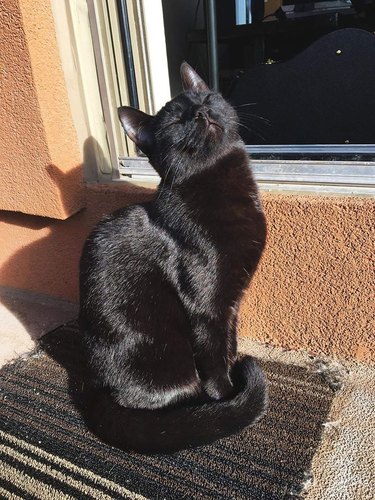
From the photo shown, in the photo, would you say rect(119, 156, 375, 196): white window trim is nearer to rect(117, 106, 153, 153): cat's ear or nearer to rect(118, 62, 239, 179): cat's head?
rect(118, 62, 239, 179): cat's head

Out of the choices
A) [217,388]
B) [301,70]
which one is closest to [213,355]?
[217,388]

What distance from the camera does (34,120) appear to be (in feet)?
5.07

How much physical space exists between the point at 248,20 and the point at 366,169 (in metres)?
2.56

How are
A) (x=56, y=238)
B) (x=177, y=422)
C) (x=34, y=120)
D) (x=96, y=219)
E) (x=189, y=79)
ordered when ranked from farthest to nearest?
(x=56, y=238), (x=96, y=219), (x=34, y=120), (x=189, y=79), (x=177, y=422)

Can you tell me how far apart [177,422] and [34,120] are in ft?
3.99

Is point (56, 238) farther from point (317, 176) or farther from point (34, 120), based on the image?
point (317, 176)

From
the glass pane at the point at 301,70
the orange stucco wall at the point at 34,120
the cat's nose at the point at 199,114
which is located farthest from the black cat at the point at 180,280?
the glass pane at the point at 301,70

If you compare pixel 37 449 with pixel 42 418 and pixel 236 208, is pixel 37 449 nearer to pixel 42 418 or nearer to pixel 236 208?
pixel 42 418

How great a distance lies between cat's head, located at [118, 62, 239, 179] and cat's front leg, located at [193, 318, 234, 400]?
1.45ft

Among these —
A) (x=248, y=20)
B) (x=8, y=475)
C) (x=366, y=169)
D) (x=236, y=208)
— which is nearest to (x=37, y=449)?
(x=8, y=475)

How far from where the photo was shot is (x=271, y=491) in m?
0.95

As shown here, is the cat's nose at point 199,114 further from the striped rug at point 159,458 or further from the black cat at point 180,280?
the striped rug at point 159,458

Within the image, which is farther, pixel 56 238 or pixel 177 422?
pixel 56 238

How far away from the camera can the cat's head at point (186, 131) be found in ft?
3.57
